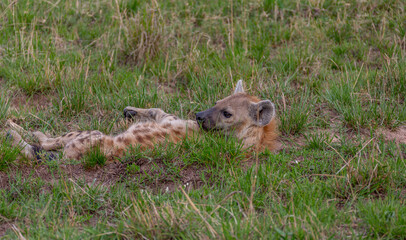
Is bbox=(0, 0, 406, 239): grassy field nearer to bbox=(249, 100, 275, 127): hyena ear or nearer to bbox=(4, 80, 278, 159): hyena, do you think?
bbox=(4, 80, 278, 159): hyena

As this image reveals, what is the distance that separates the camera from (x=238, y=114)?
181 inches

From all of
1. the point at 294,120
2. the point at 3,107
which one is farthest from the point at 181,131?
the point at 3,107

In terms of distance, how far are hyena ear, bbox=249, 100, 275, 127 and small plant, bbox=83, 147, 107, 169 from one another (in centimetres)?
142

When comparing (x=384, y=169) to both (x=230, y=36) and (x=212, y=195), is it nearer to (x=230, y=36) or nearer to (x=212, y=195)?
(x=212, y=195)

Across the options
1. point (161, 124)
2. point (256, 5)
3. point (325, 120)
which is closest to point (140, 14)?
point (256, 5)

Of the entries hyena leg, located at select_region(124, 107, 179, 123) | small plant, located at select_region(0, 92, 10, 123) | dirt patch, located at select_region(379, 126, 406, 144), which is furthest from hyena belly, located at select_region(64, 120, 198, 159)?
dirt patch, located at select_region(379, 126, 406, 144)

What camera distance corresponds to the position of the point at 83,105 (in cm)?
504

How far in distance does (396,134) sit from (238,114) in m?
1.43

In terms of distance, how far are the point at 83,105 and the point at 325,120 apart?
2.36m

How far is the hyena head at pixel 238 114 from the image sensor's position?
4.50 m

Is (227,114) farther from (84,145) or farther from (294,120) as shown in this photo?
(84,145)

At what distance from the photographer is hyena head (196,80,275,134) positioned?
450cm

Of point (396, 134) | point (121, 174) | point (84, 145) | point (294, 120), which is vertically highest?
point (84, 145)

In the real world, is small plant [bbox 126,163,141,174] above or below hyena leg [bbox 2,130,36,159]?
below
